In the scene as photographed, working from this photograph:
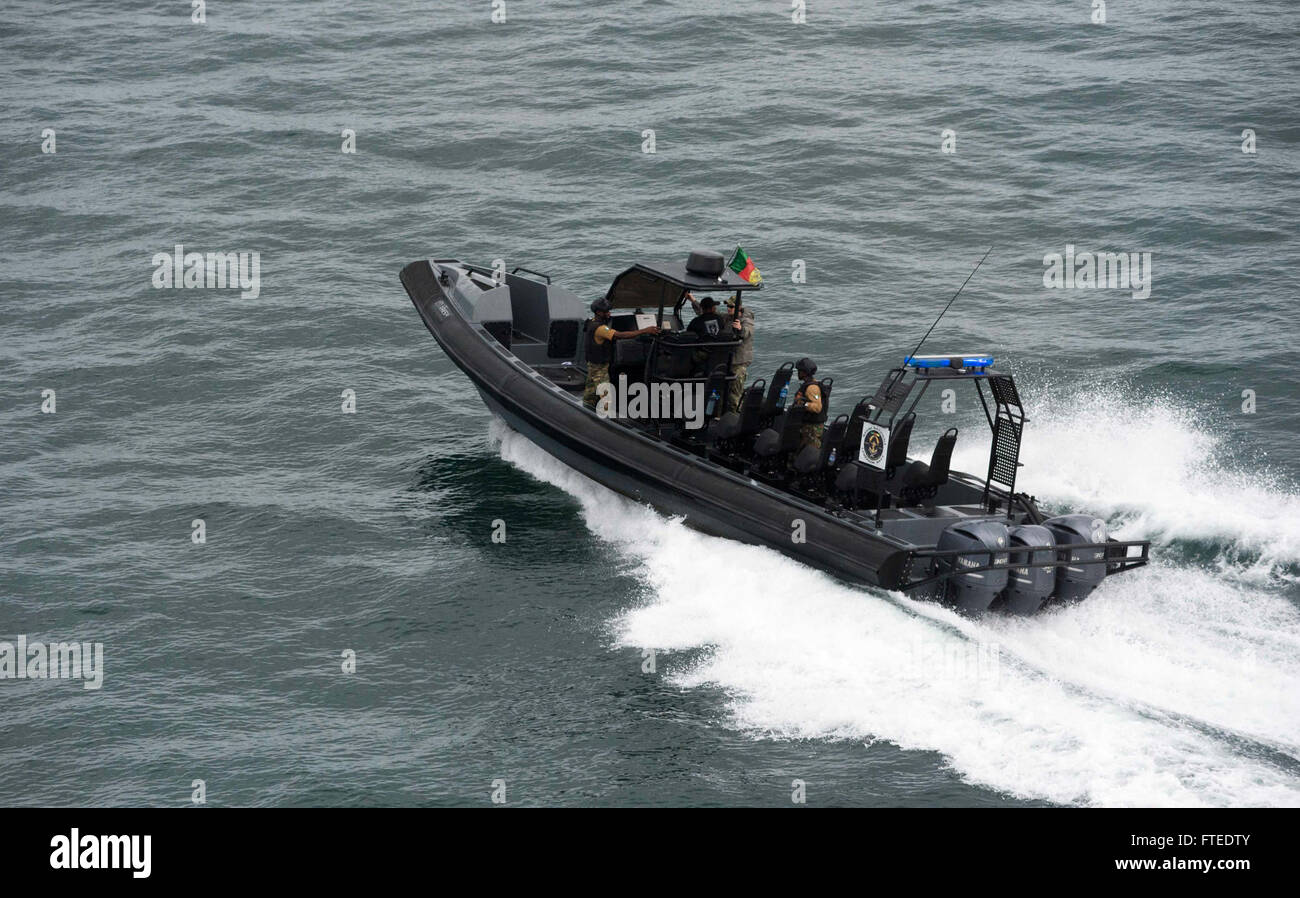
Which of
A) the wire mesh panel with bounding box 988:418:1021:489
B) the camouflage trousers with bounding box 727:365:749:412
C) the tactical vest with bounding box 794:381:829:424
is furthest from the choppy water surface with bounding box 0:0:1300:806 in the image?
the camouflage trousers with bounding box 727:365:749:412

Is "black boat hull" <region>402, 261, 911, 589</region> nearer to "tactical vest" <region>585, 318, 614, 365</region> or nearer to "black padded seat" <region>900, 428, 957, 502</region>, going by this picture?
"tactical vest" <region>585, 318, 614, 365</region>

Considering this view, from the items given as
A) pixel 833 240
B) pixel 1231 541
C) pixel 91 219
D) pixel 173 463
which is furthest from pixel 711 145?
pixel 1231 541

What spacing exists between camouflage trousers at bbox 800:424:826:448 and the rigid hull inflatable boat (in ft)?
0.36

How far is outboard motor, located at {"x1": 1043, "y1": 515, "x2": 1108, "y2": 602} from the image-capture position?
49.3 feet

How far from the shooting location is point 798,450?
1700 cm

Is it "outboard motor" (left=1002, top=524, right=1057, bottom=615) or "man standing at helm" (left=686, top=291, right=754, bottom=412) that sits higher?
"man standing at helm" (left=686, top=291, right=754, bottom=412)

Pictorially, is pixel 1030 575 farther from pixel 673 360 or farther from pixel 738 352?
pixel 673 360

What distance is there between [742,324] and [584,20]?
20352 mm

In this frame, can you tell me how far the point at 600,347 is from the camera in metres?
18.2

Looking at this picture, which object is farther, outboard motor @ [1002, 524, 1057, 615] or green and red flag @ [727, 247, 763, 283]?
green and red flag @ [727, 247, 763, 283]

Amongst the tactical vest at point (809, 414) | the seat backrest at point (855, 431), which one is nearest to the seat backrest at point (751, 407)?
the tactical vest at point (809, 414)

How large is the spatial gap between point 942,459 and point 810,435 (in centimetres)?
150
